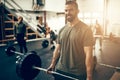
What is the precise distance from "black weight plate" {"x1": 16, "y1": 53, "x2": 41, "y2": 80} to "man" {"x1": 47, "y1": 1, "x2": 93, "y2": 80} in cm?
63

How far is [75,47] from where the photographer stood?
6.16ft

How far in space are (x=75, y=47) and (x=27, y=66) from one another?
0.86 m

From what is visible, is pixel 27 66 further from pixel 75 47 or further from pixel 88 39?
pixel 88 39

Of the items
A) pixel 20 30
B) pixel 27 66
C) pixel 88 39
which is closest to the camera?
pixel 88 39

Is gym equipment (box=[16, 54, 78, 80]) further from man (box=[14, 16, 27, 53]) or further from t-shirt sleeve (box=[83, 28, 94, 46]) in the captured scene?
man (box=[14, 16, 27, 53])

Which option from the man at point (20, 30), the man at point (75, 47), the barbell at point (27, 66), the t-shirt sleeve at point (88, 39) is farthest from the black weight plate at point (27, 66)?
the man at point (20, 30)

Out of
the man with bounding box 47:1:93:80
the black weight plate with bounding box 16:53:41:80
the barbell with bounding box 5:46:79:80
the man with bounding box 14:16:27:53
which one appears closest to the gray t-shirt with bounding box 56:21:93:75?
the man with bounding box 47:1:93:80

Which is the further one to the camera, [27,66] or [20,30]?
[20,30]

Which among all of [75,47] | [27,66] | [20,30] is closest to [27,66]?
[27,66]

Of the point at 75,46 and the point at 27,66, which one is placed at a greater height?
the point at 75,46

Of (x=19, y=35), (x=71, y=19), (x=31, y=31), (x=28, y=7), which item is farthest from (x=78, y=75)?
(x=28, y=7)

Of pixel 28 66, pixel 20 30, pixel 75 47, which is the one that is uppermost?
pixel 20 30

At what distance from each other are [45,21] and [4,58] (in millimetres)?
7318

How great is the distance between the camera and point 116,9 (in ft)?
40.6
